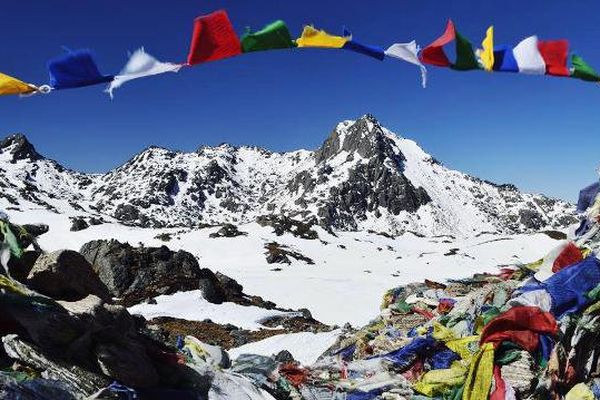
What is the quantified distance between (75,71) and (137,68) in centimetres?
74

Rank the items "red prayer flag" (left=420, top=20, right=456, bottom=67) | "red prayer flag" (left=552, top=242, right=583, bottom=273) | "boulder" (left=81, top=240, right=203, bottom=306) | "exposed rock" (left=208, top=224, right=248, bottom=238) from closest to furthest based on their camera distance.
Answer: "red prayer flag" (left=420, top=20, right=456, bottom=67)
"red prayer flag" (left=552, top=242, right=583, bottom=273)
"boulder" (left=81, top=240, right=203, bottom=306)
"exposed rock" (left=208, top=224, right=248, bottom=238)

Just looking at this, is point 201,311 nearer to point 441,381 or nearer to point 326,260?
point 441,381

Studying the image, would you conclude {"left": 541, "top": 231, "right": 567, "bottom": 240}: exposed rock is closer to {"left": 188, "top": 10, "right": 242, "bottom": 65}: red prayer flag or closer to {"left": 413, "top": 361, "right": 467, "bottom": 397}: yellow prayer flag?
{"left": 413, "top": 361, "right": 467, "bottom": 397}: yellow prayer flag

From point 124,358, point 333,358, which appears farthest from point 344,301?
point 124,358

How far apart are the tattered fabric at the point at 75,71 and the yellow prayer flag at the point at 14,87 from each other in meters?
0.40

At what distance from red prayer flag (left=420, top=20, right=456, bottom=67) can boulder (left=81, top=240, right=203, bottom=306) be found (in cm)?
2431

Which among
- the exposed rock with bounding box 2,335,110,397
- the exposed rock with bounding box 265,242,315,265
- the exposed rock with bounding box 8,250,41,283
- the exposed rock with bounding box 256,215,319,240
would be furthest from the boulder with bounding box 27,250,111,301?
the exposed rock with bounding box 256,215,319,240

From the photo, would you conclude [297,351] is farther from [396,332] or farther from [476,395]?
[476,395]

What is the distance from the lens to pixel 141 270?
3175 cm

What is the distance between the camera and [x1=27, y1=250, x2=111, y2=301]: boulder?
677 cm

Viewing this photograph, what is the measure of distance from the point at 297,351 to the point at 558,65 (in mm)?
11100

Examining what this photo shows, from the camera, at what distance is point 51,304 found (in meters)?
5.97

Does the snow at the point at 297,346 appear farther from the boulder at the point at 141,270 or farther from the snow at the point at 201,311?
the boulder at the point at 141,270

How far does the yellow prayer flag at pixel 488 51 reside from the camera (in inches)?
285
